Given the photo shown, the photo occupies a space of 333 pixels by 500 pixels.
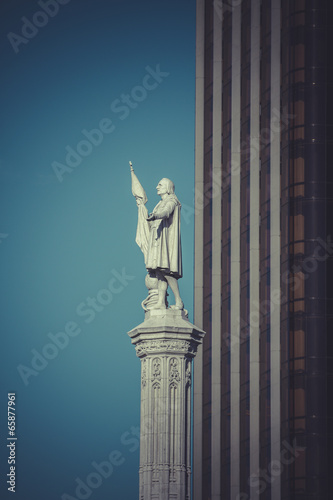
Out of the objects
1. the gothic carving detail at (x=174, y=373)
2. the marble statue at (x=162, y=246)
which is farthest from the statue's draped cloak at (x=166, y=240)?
the gothic carving detail at (x=174, y=373)

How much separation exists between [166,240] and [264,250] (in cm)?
6062

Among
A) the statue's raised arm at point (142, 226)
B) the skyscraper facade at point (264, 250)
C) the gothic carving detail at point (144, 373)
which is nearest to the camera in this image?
the gothic carving detail at point (144, 373)

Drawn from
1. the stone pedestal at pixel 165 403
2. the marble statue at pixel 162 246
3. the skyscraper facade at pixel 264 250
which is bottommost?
the stone pedestal at pixel 165 403

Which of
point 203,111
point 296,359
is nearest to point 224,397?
point 296,359

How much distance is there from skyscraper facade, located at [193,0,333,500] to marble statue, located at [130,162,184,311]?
48984 mm

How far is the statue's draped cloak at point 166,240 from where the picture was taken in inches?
1722

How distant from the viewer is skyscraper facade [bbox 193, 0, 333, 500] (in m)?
94.6

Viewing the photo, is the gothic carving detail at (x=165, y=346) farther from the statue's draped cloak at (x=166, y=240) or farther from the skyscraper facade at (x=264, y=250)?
the skyscraper facade at (x=264, y=250)

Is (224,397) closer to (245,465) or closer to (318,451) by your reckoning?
(245,465)

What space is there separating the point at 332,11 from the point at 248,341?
24675 millimetres

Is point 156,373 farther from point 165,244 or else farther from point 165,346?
point 165,244

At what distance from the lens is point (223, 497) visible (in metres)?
102

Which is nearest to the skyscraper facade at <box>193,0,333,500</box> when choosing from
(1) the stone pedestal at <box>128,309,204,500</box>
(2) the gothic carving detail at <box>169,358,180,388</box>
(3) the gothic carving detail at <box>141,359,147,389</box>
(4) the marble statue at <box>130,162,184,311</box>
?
(4) the marble statue at <box>130,162,184,311</box>

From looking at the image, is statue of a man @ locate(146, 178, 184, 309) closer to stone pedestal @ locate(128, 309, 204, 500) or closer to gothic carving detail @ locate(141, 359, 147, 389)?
stone pedestal @ locate(128, 309, 204, 500)
